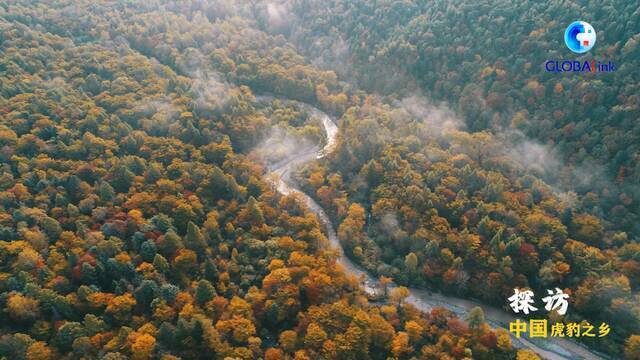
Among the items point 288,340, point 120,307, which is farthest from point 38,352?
point 288,340

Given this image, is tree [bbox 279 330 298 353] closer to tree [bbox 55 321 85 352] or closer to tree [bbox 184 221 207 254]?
tree [bbox 184 221 207 254]

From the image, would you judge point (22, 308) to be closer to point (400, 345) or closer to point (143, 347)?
point (143, 347)

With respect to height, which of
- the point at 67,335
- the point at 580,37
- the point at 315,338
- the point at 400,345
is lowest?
the point at 67,335

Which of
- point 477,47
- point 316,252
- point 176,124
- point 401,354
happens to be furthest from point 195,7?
point 401,354

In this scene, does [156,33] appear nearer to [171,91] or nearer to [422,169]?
[171,91]

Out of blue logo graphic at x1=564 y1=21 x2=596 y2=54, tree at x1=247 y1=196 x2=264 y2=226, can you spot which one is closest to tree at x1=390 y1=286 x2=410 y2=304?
tree at x1=247 y1=196 x2=264 y2=226

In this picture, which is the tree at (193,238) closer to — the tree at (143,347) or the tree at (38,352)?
the tree at (143,347)

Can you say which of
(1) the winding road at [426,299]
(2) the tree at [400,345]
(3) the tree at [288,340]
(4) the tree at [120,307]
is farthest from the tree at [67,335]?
(2) the tree at [400,345]
